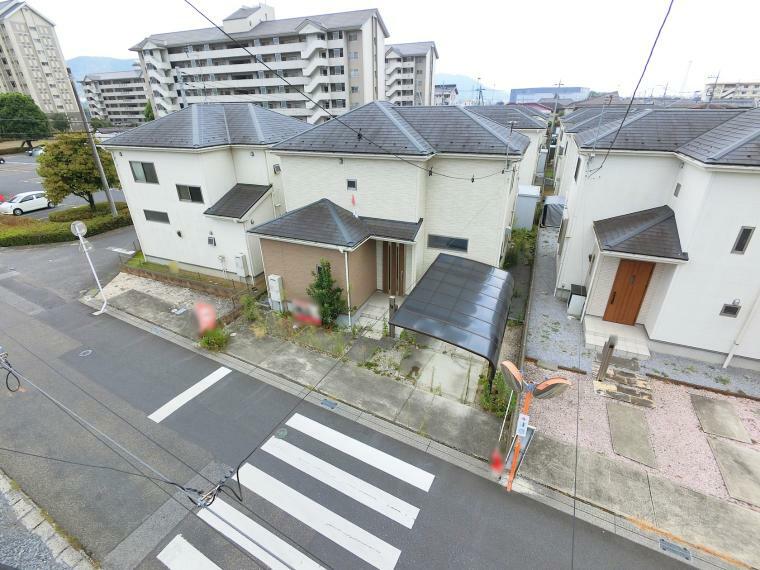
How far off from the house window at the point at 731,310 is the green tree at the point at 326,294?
11.3 m

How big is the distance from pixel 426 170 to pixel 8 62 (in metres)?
89.3

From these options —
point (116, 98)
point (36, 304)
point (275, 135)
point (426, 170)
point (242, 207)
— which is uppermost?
point (116, 98)

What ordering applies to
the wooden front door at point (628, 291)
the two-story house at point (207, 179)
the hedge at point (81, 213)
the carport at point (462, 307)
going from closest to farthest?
the carport at point (462, 307) → the wooden front door at point (628, 291) → the two-story house at point (207, 179) → the hedge at point (81, 213)

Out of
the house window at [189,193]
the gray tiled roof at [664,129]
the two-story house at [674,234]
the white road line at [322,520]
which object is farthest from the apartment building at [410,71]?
the white road line at [322,520]

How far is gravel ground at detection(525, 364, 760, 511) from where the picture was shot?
7.55 m

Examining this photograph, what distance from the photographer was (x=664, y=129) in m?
11.3

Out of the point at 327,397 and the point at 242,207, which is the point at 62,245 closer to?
the point at 242,207

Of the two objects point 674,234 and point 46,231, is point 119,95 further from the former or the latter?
point 674,234

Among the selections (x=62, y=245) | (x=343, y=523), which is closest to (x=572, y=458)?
(x=343, y=523)

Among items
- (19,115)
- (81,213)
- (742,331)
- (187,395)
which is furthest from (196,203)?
(19,115)

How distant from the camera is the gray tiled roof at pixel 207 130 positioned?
14461 mm

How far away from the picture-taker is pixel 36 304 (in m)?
14.7

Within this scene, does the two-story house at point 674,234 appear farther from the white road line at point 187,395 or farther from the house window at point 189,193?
the house window at point 189,193

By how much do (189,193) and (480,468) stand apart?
49.3 feet
